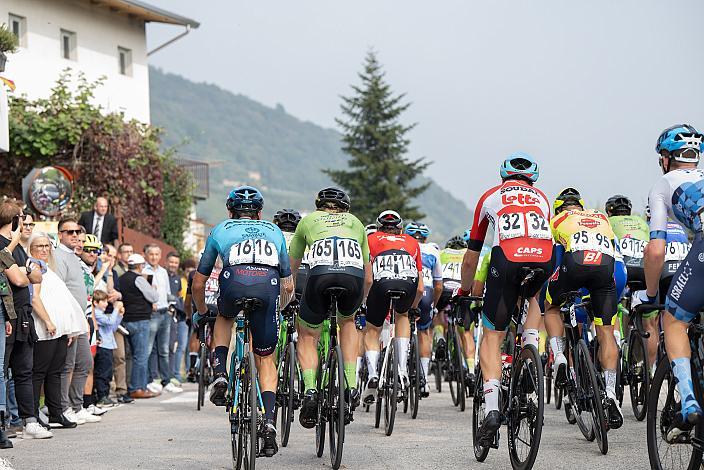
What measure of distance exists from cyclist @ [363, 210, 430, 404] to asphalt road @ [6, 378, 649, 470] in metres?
0.84

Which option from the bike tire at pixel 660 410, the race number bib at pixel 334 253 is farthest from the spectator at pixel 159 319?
the bike tire at pixel 660 410

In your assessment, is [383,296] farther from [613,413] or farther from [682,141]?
[682,141]

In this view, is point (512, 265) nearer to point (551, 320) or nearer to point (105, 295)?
point (551, 320)

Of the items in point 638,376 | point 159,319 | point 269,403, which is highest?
point 159,319

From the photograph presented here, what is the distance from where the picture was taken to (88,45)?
39.2 metres

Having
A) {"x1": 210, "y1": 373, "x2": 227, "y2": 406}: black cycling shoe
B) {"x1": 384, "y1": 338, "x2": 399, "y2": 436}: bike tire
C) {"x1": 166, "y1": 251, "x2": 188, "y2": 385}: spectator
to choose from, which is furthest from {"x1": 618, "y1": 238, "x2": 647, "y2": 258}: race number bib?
{"x1": 166, "y1": 251, "x2": 188, "y2": 385}: spectator

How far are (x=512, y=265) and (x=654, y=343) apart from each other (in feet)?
14.3

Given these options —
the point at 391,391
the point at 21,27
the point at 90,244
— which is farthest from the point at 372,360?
the point at 21,27

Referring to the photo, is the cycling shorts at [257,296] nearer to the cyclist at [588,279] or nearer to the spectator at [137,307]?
the cyclist at [588,279]

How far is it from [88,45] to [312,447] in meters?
31.6

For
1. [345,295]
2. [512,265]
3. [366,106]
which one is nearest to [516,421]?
[512,265]

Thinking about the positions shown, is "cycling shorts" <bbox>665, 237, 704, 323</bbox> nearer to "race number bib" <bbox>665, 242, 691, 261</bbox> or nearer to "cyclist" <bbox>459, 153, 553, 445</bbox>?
"cyclist" <bbox>459, 153, 553, 445</bbox>

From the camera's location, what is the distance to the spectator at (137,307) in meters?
16.1

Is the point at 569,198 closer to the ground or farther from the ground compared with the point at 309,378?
farther from the ground
